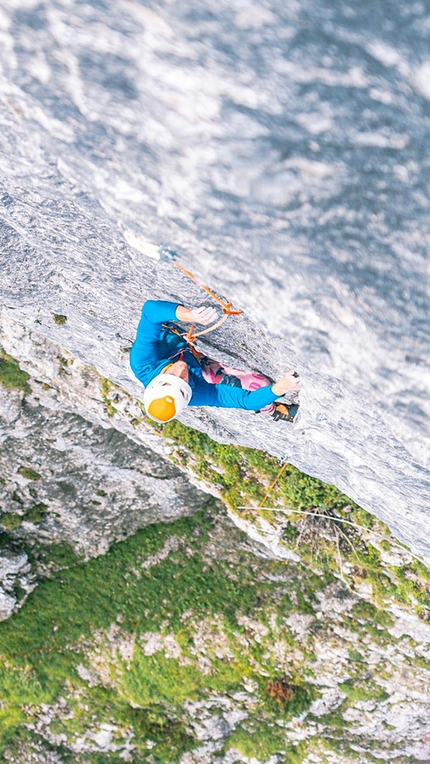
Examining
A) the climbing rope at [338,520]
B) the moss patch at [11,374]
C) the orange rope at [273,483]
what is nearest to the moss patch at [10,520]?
the moss patch at [11,374]

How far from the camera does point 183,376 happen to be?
17.2ft

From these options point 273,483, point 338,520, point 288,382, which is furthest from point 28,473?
point 288,382

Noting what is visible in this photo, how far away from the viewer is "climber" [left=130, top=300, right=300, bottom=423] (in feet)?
16.5

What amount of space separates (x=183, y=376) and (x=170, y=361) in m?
0.31

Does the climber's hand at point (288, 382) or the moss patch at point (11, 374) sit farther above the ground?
the climber's hand at point (288, 382)

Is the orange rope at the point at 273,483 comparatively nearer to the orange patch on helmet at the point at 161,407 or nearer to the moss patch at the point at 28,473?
Result: the orange patch on helmet at the point at 161,407

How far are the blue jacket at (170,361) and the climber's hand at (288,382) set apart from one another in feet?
0.41

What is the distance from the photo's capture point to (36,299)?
6.67 m

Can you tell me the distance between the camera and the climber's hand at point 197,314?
4.86 m

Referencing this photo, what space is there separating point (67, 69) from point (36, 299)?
402cm

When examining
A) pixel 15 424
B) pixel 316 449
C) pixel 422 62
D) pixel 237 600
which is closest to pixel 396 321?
pixel 422 62

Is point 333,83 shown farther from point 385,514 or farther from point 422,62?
point 385,514

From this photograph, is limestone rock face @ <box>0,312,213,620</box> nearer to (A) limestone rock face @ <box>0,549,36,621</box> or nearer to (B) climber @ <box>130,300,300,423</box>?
(A) limestone rock face @ <box>0,549,36,621</box>

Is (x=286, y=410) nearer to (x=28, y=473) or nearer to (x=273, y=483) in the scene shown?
(x=273, y=483)
